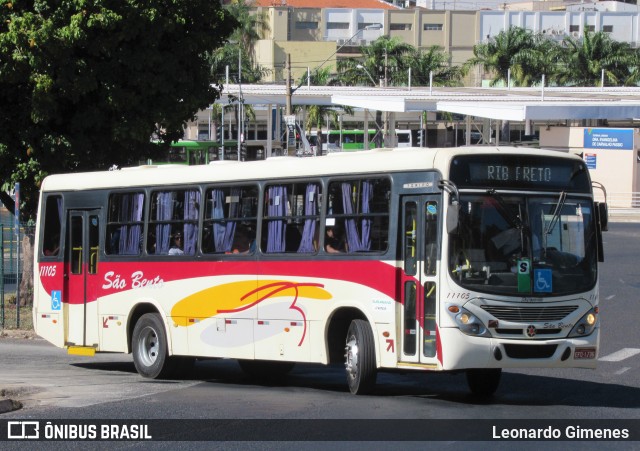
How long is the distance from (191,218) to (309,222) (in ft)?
7.67

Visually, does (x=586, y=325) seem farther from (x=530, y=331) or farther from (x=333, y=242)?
(x=333, y=242)

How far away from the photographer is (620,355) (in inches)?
746

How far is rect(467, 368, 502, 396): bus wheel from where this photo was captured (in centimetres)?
1402

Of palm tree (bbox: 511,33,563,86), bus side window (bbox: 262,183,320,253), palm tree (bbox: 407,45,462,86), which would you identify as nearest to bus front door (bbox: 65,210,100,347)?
bus side window (bbox: 262,183,320,253)

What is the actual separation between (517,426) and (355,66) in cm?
8380

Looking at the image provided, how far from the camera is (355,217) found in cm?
1395

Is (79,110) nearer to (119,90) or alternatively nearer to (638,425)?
(119,90)

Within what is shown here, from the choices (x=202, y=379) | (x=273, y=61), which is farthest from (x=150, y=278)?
(x=273, y=61)

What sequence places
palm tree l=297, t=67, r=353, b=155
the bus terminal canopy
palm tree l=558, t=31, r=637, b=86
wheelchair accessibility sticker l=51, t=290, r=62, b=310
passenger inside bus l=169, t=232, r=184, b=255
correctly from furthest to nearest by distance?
palm tree l=297, t=67, r=353, b=155, palm tree l=558, t=31, r=637, b=86, the bus terminal canopy, wheelchair accessibility sticker l=51, t=290, r=62, b=310, passenger inside bus l=169, t=232, r=184, b=255

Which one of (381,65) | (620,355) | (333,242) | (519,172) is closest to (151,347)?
(333,242)

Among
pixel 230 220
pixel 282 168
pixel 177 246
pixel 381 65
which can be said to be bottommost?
pixel 177 246

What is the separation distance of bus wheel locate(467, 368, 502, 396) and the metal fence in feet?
38.3

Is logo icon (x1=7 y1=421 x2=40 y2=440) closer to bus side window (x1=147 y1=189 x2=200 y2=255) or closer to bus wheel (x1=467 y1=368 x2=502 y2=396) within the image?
bus side window (x1=147 y1=189 x2=200 y2=255)

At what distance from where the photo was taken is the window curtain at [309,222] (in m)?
14.5
